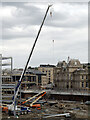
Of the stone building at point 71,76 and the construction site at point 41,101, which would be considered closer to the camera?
the construction site at point 41,101

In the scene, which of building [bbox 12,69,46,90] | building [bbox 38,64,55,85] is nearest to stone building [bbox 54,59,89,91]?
building [bbox 12,69,46,90]

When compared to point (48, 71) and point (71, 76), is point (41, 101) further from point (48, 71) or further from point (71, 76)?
point (48, 71)

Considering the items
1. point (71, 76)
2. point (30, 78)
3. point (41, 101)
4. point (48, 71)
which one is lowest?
point (41, 101)

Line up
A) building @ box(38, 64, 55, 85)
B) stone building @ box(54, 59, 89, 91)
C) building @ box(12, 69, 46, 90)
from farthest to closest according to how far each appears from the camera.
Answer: building @ box(38, 64, 55, 85), building @ box(12, 69, 46, 90), stone building @ box(54, 59, 89, 91)

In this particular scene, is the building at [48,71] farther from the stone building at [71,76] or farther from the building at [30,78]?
the stone building at [71,76]

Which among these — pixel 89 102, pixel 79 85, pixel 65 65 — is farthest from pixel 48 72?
pixel 89 102

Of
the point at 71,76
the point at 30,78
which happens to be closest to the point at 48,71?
the point at 30,78

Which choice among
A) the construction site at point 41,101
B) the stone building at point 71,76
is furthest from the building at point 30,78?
the stone building at point 71,76

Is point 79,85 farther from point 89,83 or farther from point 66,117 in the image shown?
point 66,117

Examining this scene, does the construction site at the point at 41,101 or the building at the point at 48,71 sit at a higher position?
the building at the point at 48,71

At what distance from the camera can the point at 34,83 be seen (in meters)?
67.9

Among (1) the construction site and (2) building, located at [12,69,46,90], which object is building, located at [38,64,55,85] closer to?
(2) building, located at [12,69,46,90]

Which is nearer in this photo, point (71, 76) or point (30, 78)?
point (71, 76)

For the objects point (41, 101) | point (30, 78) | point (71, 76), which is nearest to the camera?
point (41, 101)
